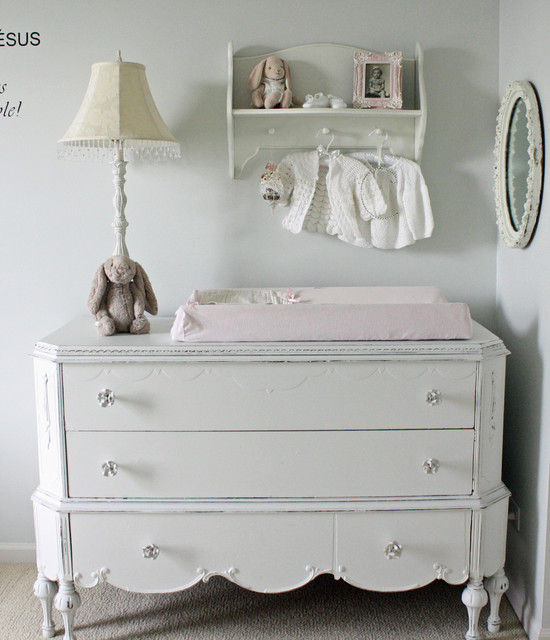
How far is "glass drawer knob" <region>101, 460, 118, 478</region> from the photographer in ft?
6.20

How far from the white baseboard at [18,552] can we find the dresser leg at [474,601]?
1479 mm

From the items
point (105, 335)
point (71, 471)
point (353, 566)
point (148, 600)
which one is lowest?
point (148, 600)

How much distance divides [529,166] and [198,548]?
4.71 feet

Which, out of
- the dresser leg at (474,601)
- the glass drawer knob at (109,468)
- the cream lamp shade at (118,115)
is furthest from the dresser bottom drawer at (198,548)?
the cream lamp shade at (118,115)

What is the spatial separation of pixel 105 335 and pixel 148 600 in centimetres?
90

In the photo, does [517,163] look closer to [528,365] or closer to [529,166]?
[529,166]

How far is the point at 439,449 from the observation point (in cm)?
189

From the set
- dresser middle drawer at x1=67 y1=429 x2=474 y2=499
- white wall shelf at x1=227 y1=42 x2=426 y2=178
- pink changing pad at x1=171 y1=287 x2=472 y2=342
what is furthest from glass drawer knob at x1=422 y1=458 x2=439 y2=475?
white wall shelf at x1=227 y1=42 x2=426 y2=178

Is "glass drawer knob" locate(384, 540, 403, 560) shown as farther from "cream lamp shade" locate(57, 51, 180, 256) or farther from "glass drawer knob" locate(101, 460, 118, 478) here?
"cream lamp shade" locate(57, 51, 180, 256)

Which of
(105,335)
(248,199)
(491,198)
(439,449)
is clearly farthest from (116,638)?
(491,198)

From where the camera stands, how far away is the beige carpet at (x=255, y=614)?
2.04 m

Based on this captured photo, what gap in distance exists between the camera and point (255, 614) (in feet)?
7.00

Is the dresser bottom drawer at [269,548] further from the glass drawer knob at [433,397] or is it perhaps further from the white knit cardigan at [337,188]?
the white knit cardigan at [337,188]

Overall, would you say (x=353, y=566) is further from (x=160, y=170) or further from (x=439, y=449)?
(x=160, y=170)
